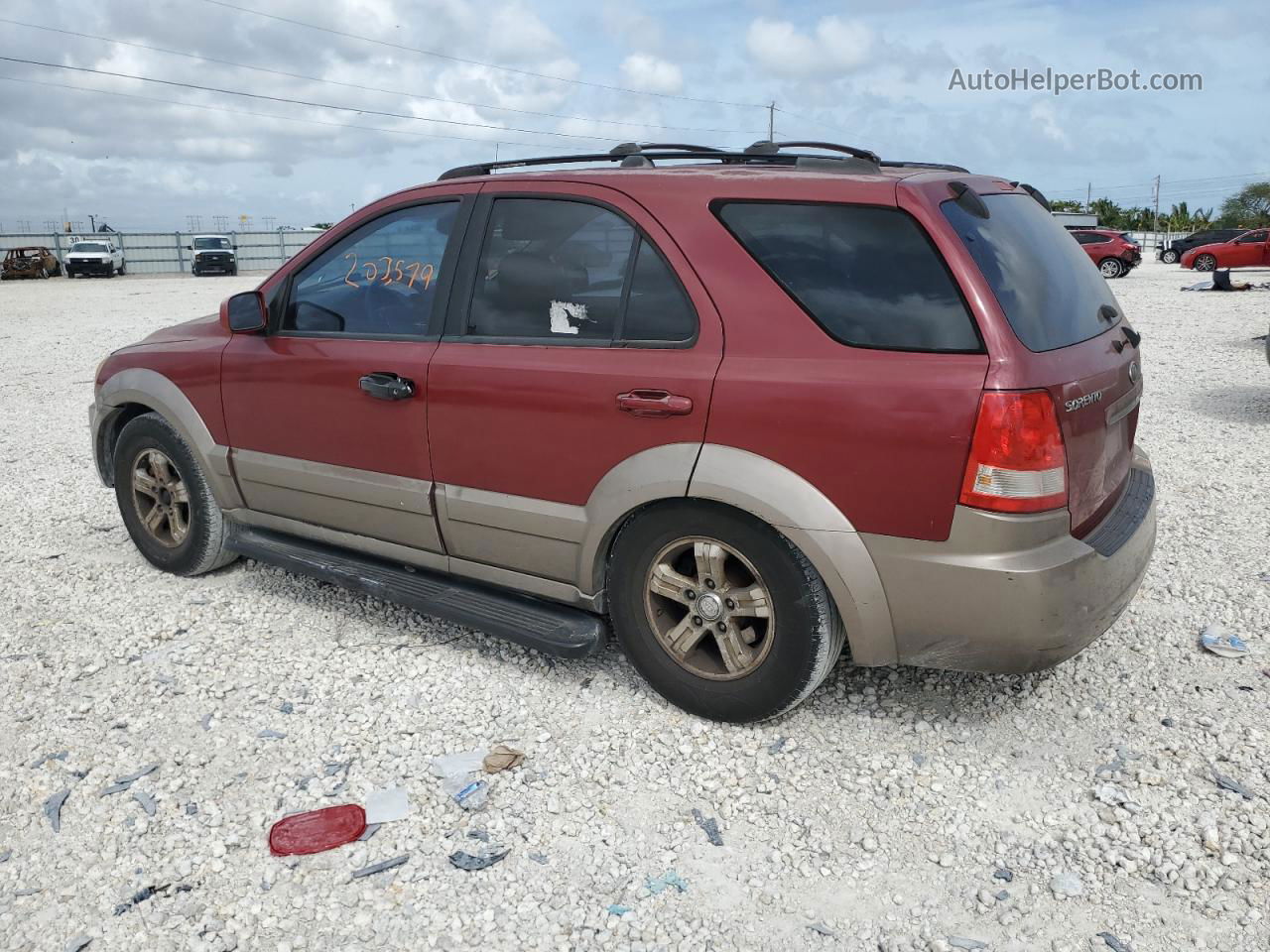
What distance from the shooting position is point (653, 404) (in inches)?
129

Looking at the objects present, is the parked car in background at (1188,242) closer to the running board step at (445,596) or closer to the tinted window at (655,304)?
the tinted window at (655,304)

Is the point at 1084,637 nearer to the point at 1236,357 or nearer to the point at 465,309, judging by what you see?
the point at 465,309

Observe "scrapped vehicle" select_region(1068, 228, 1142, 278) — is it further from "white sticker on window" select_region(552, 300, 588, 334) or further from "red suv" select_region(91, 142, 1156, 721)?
"white sticker on window" select_region(552, 300, 588, 334)

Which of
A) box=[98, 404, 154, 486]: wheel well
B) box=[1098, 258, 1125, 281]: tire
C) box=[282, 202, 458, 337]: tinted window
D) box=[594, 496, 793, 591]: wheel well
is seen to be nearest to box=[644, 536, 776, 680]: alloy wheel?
box=[594, 496, 793, 591]: wheel well

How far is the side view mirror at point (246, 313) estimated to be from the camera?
4305 mm

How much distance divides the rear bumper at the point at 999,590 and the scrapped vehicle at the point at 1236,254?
29.5 metres

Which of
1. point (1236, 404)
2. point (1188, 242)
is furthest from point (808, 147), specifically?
point (1188, 242)


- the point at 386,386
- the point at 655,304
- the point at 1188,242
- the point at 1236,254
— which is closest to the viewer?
the point at 655,304

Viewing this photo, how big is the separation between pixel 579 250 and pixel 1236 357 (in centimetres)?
1126

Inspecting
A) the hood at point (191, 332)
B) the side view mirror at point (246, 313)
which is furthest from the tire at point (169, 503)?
the side view mirror at point (246, 313)

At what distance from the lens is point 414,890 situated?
2.77 m

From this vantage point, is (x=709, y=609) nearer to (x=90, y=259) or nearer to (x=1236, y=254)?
(x=1236, y=254)

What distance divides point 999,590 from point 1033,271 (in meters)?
1.02

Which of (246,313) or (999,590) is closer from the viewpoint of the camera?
(999,590)
